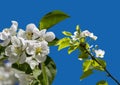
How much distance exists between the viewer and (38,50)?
926 millimetres

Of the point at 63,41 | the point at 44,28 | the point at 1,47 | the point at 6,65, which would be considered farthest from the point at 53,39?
the point at 63,41

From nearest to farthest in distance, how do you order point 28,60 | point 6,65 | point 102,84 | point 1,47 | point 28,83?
point 6,65 < point 28,83 < point 28,60 < point 1,47 < point 102,84

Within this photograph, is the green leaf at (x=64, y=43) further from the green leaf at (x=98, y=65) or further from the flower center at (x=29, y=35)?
the flower center at (x=29, y=35)

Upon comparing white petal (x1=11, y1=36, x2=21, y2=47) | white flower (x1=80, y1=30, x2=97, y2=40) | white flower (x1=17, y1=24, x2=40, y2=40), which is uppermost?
white flower (x1=80, y1=30, x2=97, y2=40)

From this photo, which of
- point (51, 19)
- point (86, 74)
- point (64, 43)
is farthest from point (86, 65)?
point (51, 19)

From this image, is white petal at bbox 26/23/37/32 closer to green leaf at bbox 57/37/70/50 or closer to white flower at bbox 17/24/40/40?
white flower at bbox 17/24/40/40

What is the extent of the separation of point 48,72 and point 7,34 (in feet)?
0.59

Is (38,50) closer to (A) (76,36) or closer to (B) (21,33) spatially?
(B) (21,33)

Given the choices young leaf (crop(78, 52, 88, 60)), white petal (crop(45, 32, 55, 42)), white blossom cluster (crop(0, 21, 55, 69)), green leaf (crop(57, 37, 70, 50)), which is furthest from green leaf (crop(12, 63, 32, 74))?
young leaf (crop(78, 52, 88, 60))

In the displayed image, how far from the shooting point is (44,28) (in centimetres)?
106

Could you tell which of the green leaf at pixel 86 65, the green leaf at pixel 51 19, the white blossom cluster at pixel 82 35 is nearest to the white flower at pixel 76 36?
the white blossom cluster at pixel 82 35

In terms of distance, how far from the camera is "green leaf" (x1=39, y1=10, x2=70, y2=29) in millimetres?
1045

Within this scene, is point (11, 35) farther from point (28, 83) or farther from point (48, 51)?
point (28, 83)

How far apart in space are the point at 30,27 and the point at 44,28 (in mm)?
86
